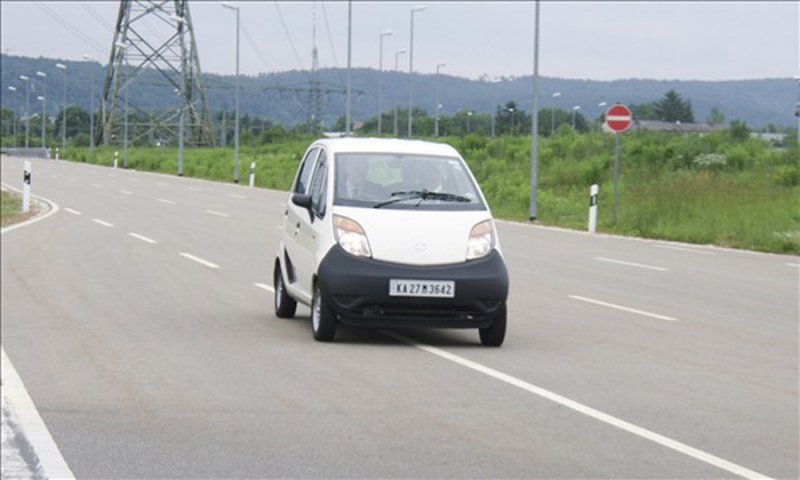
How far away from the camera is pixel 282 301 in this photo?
13.7 metres

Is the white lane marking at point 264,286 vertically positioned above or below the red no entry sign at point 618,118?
below

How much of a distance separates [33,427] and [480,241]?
4604mm

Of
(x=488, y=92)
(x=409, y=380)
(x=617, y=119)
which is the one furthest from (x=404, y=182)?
(x=488, y=92)

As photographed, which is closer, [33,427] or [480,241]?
[33,427]

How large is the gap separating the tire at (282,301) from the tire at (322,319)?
1593mm

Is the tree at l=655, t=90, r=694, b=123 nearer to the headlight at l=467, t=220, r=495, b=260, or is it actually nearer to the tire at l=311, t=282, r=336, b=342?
the headlight at l=467, t=220, r=495, b=260

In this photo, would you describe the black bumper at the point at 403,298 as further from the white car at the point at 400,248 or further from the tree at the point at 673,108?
the tree at the point at 673,108

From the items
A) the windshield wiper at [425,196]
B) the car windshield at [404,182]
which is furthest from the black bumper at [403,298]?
the windshield wiper at [425,196]

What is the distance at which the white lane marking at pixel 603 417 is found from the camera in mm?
7312

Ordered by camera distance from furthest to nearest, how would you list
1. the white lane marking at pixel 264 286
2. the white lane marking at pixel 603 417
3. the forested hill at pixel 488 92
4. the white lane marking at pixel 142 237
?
the forested hill at pixel 488 92, the white lane marking at pixel 142 237, the white lane marking at pixel 264 286, the white lane marking at pixel 603 417

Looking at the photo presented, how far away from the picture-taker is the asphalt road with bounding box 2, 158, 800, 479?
7398 mm

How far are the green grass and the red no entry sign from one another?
6.15ft

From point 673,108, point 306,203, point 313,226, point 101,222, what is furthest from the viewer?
point 673,108

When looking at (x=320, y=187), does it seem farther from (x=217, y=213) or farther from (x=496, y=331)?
(x=217, y=213)
